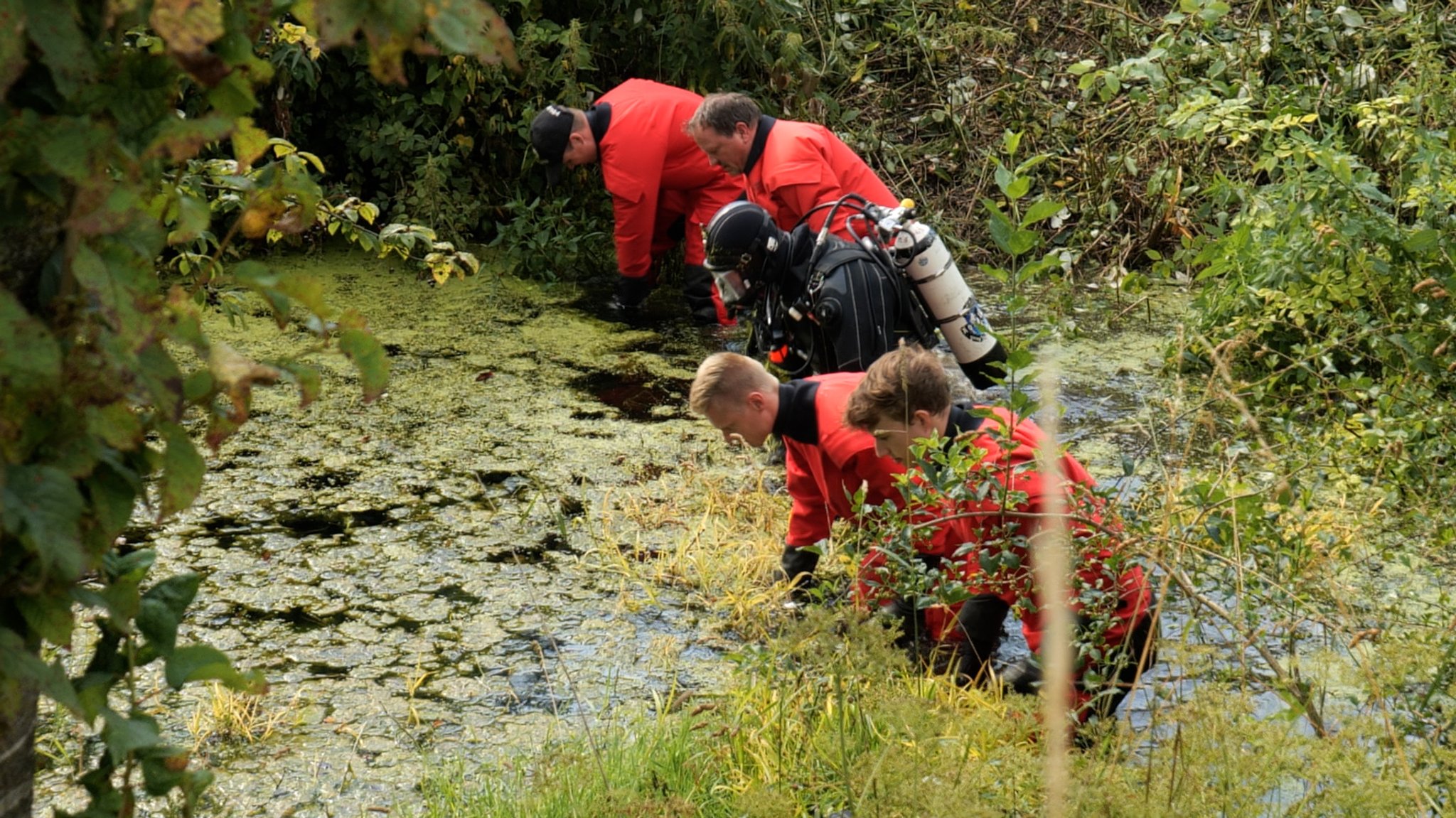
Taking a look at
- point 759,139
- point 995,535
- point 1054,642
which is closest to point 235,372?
point 1054,642

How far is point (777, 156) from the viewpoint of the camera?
15.4 ft

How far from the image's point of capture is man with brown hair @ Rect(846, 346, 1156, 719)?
2338 millimetres

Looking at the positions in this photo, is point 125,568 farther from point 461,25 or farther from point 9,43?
point 461,25

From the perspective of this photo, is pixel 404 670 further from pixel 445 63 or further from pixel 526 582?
pixel 445 63

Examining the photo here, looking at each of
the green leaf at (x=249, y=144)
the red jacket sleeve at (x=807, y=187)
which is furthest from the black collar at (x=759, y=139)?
the green leaf at (x=249, y=144)

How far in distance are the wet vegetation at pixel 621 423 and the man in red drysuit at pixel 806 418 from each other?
33cm

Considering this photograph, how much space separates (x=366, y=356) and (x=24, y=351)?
294 millimetres

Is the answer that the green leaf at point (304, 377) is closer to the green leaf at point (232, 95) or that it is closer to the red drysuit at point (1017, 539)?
the green leaf at point (232, 95)

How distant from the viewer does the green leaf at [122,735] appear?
1.18m

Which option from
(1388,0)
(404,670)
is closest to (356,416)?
(404,670)

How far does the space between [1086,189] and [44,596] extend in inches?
250

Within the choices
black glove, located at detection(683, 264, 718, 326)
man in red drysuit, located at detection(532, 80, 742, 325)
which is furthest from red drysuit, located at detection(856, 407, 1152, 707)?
black glove, located at detection(683, 264, 718, 326)

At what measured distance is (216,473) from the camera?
173 inches

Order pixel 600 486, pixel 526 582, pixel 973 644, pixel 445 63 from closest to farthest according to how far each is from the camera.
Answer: pixel 973 644, pixel 526 582, pixel 600 486, pixel 445 63
